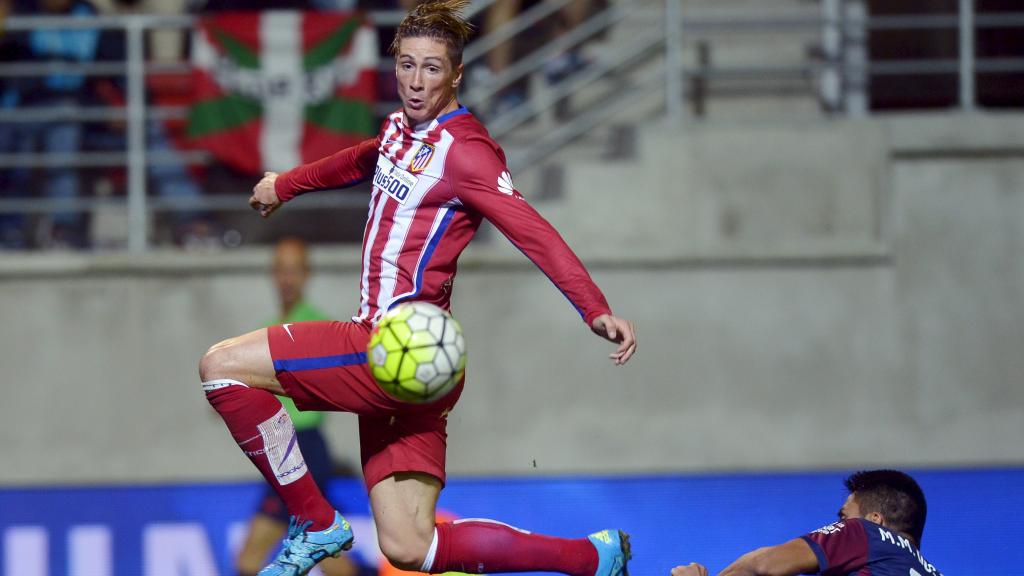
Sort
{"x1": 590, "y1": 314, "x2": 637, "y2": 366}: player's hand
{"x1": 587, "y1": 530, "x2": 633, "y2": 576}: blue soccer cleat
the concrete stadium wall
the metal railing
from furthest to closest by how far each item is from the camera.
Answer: the metal railing, the concrete stadium wall, {"x1": 587, "y1": 530, "x2": 633, "y2": 576}: blue soccer cleat, {"x1": 590, "y1": 314, "x2": 637, "y2": 366}: player's hand

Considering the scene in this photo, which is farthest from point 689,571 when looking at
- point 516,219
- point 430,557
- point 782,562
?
point 516,219

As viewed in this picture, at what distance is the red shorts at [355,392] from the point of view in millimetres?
4562

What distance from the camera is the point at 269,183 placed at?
16.8ft

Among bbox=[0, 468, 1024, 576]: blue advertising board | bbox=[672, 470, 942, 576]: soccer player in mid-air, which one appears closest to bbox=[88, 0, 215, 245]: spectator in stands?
bbox=[0, 468, 1024, 576]: blue advertising board

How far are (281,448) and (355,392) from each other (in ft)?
1.13

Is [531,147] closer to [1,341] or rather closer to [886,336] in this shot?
[886,336]

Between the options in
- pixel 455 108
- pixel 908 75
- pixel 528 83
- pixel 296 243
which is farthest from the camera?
pixel 908 75

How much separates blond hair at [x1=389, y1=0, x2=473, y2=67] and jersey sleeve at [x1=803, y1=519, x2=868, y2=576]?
212 centimetres

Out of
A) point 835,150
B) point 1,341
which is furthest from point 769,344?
point 1,341

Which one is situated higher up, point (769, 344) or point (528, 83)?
point (528, 83)

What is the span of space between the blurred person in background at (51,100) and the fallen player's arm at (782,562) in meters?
5.92

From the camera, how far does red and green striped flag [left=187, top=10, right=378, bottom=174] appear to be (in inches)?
332

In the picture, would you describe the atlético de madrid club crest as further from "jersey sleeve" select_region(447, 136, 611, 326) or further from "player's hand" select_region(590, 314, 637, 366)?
"player's hand" select_region(590, 314, 637, 366)

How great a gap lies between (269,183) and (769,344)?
436 cm
